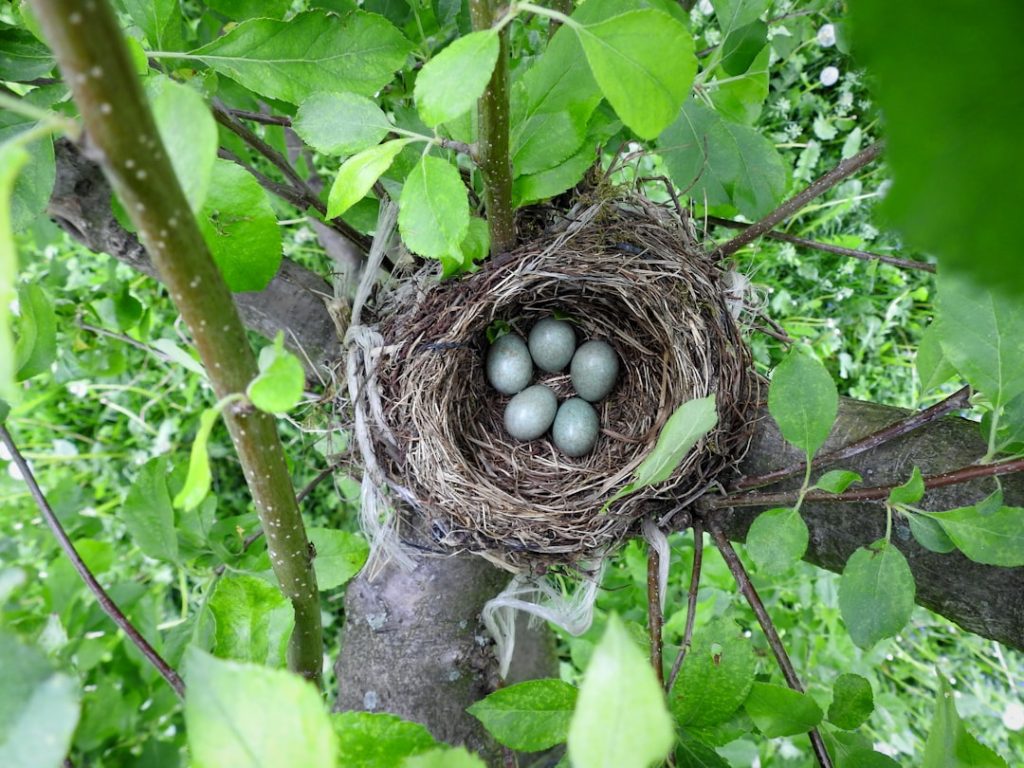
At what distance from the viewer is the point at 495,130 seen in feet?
1.86

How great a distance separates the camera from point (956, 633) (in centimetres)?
179

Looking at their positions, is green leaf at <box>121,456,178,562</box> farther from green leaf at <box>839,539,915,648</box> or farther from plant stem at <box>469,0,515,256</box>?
green leaf at <box>839,539,915,648</box>

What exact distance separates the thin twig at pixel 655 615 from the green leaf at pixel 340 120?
0.50 m

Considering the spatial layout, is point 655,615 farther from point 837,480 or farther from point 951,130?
point 951,130

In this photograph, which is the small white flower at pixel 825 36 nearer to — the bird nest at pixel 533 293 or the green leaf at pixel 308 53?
the bird nest at pixel 533 293

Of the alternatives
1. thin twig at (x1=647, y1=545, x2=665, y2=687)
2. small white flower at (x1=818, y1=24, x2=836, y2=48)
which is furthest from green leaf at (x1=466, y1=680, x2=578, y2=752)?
small white flower at (x1=818, y1=24, x2=836, y2=48)

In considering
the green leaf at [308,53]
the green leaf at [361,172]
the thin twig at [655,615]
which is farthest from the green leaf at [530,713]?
the green leaf at [308,53]

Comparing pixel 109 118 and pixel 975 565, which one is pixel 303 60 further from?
pixel 975 565

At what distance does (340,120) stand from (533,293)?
458 mm

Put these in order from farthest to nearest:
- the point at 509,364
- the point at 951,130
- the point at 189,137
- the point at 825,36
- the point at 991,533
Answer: the point at 825,36 → the point at 509,364 → the point at 991,533 → the point at 189,137 → the point at 951,130

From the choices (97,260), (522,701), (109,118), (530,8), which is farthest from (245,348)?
(97,260)

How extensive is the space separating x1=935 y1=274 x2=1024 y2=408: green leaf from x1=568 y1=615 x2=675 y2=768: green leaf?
17.0 inches

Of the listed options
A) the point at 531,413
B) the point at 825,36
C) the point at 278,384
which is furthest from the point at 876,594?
the point at 825,36

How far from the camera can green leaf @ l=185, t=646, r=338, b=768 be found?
0.90ft
